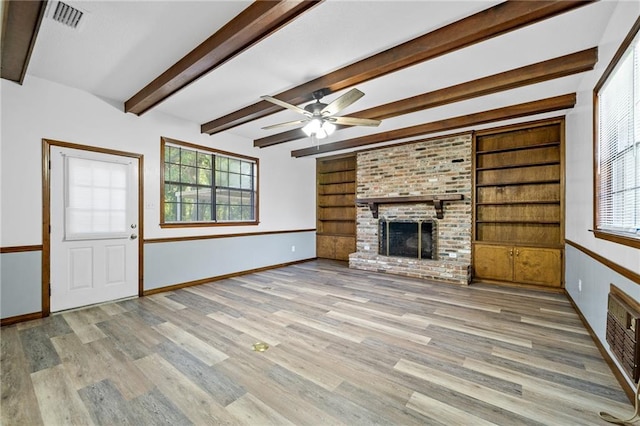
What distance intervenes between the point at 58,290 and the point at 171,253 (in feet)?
4.54

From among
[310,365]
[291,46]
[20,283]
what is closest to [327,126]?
[291,46]

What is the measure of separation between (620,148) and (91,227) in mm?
5663

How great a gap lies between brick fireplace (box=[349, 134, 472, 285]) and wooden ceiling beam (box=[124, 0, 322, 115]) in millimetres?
4199

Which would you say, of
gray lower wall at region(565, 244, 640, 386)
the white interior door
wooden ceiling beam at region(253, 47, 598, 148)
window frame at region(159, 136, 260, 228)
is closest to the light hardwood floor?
gray lower wall at region(565, 244, 640, 386)

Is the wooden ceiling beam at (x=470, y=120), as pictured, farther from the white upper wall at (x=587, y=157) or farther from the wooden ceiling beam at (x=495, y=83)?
the wooden ceiling beam at (x=495, y=83)

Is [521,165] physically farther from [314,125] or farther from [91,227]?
[91,227]

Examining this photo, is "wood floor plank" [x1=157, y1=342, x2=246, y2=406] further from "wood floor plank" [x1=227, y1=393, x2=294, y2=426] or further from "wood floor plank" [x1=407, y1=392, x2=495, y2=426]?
"wood floor plank" [x1=407, y1=392, x2=495, y2=426]

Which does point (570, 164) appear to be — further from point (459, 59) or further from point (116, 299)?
point (116, 299)

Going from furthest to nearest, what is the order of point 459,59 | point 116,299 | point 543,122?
point 543,122 < point 116,299 < point 459,59

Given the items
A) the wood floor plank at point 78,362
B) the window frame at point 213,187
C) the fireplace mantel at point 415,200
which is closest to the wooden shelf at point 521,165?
the fireplace mantel at point 415,200

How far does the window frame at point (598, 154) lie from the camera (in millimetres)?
1909

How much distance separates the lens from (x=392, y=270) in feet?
18.3

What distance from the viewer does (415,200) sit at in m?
5.58

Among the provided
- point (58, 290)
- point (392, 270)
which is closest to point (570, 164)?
point (392, 270)
